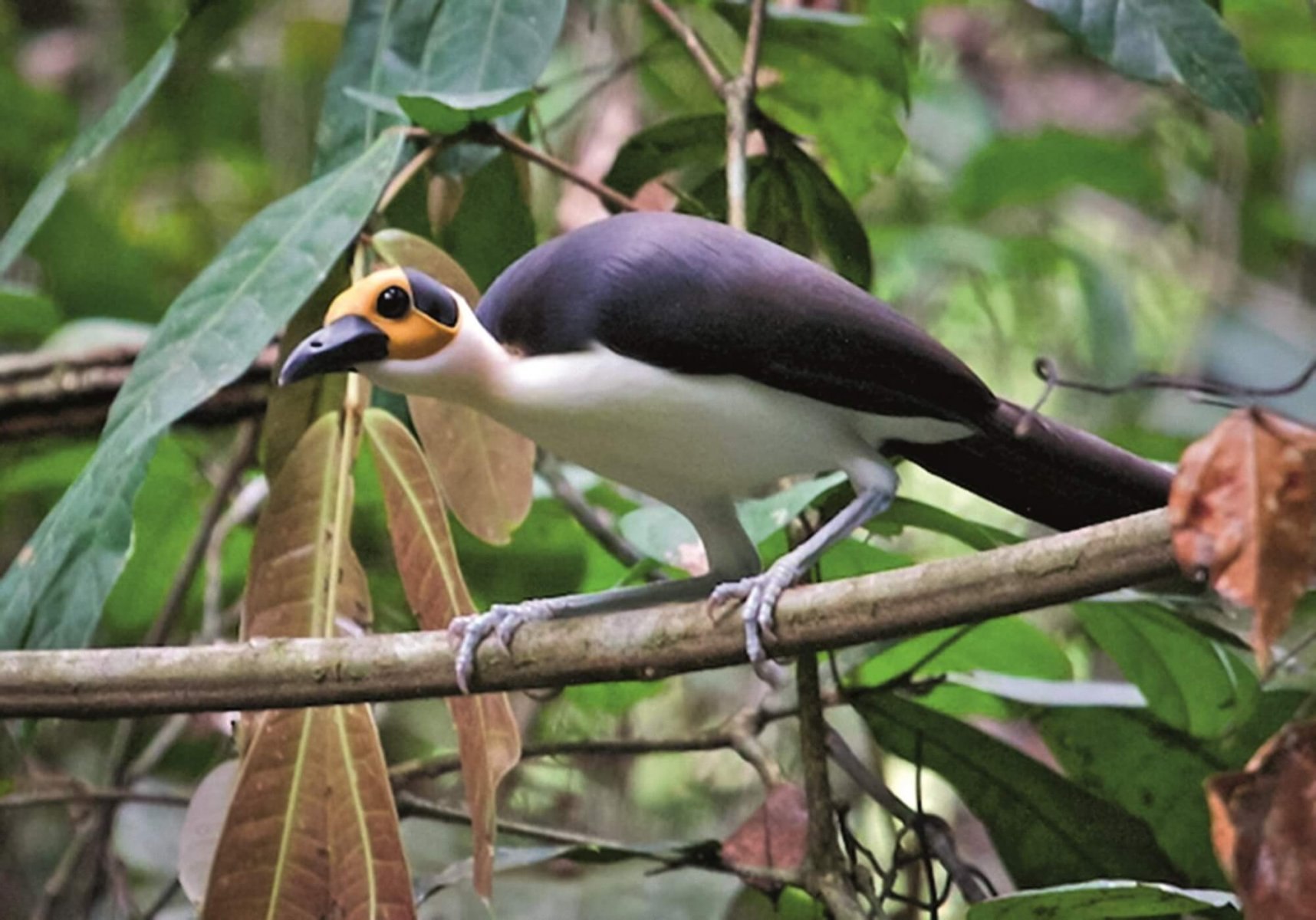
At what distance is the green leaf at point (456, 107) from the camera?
59.2 inches

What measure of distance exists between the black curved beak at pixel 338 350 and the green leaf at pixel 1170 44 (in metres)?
0.85

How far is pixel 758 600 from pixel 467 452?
49 centimetres

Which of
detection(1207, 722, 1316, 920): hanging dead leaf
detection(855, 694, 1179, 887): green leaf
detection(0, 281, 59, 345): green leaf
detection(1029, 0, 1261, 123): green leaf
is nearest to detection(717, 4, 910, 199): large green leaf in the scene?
detection(1029, 0, 1261, 123): green leaf

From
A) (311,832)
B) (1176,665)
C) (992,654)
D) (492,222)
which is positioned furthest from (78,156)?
(1176,665)

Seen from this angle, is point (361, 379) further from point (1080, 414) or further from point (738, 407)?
point (1080, 414)

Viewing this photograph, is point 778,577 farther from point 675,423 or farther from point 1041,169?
point 1041,169

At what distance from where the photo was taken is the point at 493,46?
1.69 meters

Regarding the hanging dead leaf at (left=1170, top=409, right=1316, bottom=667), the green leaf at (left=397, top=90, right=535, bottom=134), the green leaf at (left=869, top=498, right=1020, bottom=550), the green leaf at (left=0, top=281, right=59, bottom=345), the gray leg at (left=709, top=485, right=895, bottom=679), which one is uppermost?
the hanging dead leaf at (left=1170, top=409, right=1316, bottom=667)

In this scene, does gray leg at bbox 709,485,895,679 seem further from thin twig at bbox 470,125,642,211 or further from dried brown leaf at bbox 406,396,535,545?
thin twig at bbox 470,125,642,211

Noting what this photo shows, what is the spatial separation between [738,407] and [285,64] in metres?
2.60

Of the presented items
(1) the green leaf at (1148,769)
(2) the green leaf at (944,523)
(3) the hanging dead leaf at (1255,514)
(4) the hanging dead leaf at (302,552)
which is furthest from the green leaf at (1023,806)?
(3) the hanging dead leaf at (1255,514)

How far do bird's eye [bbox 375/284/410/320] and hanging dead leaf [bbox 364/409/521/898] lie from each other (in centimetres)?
26

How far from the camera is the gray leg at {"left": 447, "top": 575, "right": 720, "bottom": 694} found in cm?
120

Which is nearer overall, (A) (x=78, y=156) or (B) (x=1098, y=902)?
(B) (x=1098, y=902)
